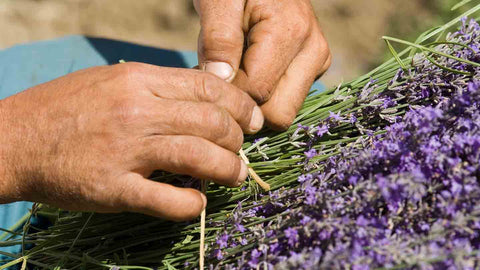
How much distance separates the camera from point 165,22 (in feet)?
13.9

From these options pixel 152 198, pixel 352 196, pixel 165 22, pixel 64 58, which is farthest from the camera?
pixel 165 22

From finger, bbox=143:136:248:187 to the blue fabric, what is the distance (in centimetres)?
101

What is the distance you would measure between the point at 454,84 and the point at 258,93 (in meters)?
0.45

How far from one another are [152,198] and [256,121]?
321 millimetres

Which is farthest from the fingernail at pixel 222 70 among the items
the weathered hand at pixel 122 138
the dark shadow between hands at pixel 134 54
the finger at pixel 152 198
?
the dark shadow between hands at pixel 134 54

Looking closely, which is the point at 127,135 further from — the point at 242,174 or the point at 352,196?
the point at 352,196

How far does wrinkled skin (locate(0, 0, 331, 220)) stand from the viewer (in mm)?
897

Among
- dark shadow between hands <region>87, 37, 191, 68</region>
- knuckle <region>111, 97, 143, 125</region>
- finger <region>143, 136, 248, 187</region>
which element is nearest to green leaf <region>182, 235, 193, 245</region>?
finger <region>143, 136, 248, 187</region>

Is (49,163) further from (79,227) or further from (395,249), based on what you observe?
(395,249)

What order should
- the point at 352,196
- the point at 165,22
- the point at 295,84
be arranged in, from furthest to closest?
the point at 165,22 → the point at 295,84 → the point at 352,196

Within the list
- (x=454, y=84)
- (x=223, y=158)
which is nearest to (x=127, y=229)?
(x=223, y=158)

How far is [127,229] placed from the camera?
3.39 feet

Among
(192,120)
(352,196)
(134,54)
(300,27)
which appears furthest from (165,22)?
(352,196)

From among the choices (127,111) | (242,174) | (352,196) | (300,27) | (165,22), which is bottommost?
(352,196)
